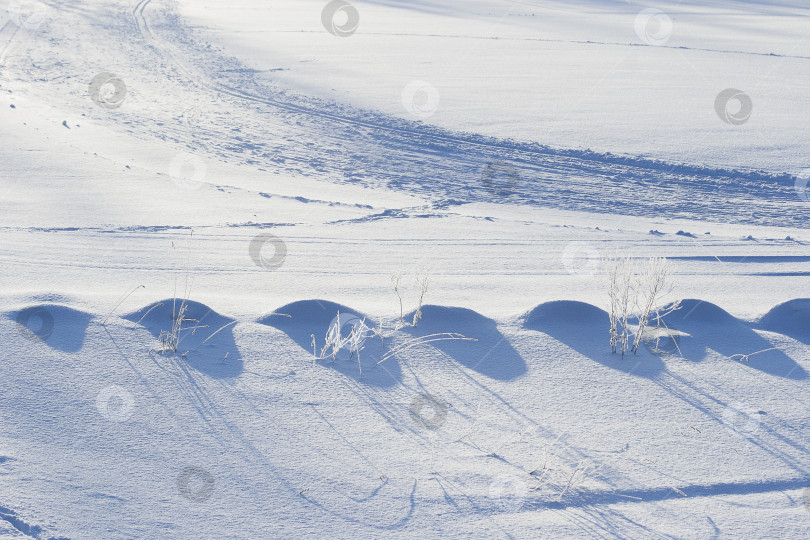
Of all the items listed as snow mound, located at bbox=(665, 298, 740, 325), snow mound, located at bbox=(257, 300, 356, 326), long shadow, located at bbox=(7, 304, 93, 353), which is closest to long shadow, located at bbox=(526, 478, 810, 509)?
snow mound, located at bbox=(665, 298, 740, 325)

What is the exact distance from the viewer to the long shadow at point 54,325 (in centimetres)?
346

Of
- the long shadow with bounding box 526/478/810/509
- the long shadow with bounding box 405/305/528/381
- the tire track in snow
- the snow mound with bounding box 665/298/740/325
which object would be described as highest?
the tire track in snow

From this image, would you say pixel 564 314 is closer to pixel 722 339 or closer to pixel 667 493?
pixel 722 339

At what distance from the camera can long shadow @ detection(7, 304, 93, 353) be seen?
346cm

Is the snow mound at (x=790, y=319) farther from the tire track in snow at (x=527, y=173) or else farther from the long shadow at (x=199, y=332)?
the long shadow at (x=199, y=332)

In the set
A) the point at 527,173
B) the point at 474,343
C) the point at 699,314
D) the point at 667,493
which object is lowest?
the point at 667,493

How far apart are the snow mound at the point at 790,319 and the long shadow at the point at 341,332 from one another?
192cm

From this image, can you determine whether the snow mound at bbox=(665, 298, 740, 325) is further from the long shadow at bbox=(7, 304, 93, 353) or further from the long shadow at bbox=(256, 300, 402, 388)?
the long shadow at bbox=(7, 304, 93, 353)

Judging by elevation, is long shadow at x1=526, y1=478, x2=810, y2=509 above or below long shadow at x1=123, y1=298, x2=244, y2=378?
below

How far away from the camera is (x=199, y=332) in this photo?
12.2ft

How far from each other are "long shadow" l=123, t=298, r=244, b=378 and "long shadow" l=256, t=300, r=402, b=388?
0.76 ft

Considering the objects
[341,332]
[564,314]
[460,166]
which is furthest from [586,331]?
[460,166]

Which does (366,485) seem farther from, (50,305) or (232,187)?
(232,187)

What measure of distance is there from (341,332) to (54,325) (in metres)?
1.28
